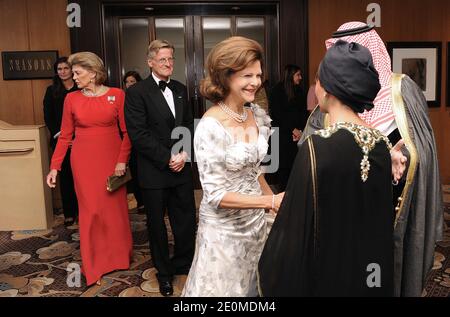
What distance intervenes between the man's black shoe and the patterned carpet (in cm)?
6

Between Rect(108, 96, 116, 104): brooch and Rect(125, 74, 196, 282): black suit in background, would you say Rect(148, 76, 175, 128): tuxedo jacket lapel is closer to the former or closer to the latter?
Rect(125, 74, 196, 282): black suit in background

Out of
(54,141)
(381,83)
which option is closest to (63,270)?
(54,141)

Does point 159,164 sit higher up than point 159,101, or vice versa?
point 159,101

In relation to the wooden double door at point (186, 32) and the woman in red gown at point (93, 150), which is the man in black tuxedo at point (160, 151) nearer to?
the woman in red gown at point (93, 150)

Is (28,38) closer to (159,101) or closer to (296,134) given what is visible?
(159,101)

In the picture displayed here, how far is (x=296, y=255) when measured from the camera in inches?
57.2

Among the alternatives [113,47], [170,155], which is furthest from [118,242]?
[113,47]

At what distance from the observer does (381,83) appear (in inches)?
84.2

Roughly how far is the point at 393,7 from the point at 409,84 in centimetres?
514

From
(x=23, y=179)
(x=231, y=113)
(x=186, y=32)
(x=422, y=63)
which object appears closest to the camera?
(x=231, y=113)

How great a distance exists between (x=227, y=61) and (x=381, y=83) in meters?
0.74

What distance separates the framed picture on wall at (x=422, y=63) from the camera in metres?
6.71

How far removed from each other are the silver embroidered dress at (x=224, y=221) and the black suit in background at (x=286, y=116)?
12.5 ft

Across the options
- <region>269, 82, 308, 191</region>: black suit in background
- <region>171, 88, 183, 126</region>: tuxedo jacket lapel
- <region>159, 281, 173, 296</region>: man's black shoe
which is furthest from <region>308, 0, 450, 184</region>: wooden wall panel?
<region>159, 281, 173, 296</region>: man's black shoe
